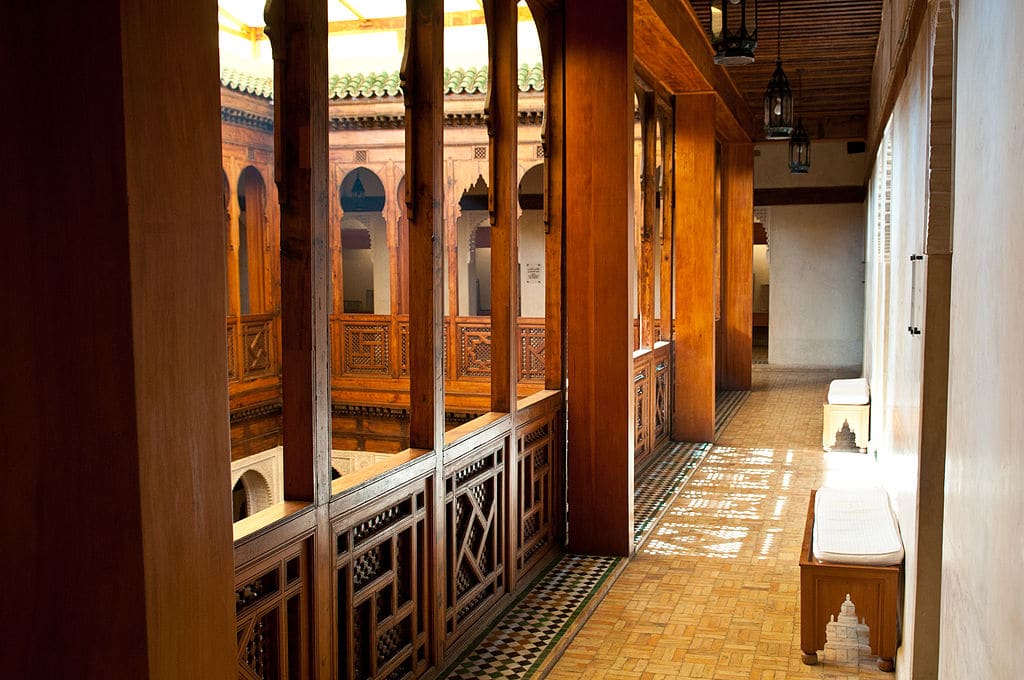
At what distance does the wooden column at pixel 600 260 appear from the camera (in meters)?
5.85

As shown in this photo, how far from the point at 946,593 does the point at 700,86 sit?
7.62 metres

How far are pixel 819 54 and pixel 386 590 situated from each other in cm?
902

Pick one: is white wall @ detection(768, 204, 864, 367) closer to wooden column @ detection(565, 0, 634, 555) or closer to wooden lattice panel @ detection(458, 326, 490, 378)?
wooden lattice panel @ detection(458, 326, 490, 378)

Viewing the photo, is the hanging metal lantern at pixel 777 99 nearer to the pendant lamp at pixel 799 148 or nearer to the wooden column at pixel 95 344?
the pendant lamp at pixel 799 148

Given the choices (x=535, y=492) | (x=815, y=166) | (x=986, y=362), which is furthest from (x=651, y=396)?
(x=815, y=166)

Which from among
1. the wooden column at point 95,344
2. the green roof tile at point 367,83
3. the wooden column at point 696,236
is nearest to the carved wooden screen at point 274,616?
the wooden column at point 95,344

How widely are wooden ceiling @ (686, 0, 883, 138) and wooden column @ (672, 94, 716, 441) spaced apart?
42.2 inches

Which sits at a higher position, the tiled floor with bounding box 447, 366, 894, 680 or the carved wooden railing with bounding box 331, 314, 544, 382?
the carved wooden railing with bounding box 331, 314, 544, 382

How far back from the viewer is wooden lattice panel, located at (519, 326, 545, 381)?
1072 cm

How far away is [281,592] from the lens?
3.03 metres

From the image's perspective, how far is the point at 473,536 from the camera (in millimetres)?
4805

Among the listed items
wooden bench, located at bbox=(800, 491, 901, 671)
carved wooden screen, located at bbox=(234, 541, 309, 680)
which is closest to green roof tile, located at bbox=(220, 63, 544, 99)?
wooden bench, located at bbox=(800, 491, 901, 671)

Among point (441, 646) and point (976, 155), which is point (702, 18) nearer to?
point (441, 646)

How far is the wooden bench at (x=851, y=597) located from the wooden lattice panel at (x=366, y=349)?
25.3 ft
